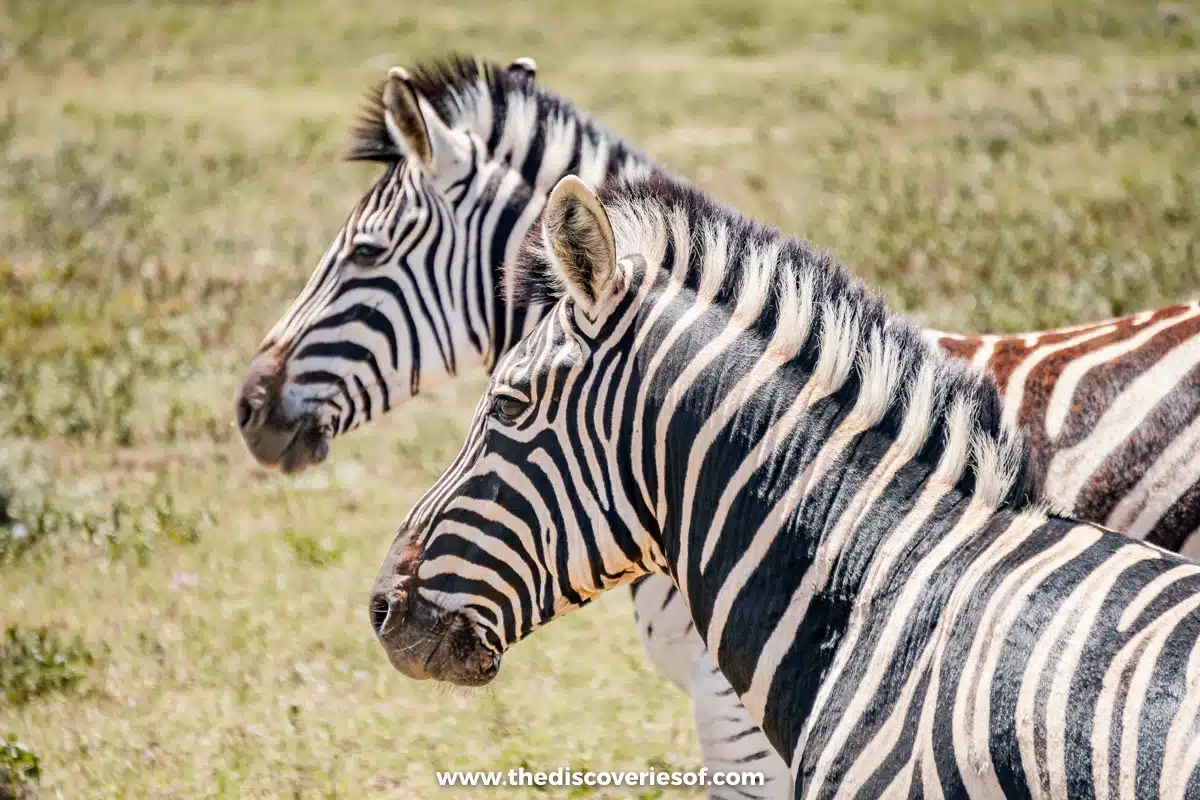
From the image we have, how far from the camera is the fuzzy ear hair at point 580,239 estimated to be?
2885 millimetres

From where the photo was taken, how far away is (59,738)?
230 inches

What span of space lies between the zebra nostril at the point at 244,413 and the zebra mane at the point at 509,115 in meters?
1.22

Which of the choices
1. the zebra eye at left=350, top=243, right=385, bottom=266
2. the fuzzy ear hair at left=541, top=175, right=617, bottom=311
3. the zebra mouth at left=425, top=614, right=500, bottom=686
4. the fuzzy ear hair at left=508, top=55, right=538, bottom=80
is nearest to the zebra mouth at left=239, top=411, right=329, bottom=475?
the zebra eye at left=350, top=243, right=385, bottom=266

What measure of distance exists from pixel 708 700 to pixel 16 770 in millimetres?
2930

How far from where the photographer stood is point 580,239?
2.97 metres

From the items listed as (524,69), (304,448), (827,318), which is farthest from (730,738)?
(524,69)

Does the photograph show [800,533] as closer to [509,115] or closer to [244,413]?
[509,115]

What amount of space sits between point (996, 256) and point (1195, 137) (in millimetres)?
4316

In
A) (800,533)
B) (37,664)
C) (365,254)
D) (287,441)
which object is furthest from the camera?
(37,664)

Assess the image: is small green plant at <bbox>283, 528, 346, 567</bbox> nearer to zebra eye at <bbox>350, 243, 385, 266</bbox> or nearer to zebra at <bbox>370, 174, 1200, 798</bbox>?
zebra eye at <bbox>350, 243, 385, 266</bbox>

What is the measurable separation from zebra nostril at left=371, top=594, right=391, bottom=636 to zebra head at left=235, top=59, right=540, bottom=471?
2040 millimetres

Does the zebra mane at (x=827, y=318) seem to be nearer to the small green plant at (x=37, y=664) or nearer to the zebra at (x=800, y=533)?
the zebra at (x=800, y=533)

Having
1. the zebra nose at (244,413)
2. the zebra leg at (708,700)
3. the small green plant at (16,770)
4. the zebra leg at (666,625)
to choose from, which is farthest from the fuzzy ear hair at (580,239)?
the small green plant at (16,770)

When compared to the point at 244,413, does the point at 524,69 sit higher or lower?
higher
